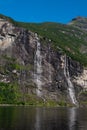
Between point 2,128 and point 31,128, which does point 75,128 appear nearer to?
point 31,128

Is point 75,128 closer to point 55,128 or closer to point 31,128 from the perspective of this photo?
point 55,128

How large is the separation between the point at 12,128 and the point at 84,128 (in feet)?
54.4

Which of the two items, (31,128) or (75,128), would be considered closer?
(31,128)

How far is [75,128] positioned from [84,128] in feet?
7.41

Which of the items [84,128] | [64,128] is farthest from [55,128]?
[84,128]

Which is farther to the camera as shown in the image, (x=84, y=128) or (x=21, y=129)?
(x=84, y=128)

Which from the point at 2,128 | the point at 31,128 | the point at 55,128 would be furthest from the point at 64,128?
the point at 2,128

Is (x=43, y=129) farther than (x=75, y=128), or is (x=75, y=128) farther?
(x=75, y=128)

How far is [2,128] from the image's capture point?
6288 cm

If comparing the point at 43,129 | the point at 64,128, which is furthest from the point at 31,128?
the point at 64,128

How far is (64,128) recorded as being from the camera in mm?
68562

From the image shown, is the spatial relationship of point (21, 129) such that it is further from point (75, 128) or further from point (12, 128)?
point (75, 128)

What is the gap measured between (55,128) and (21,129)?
8.45 m

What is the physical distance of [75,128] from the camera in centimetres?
7019
